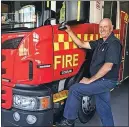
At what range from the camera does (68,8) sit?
2365 millimetres

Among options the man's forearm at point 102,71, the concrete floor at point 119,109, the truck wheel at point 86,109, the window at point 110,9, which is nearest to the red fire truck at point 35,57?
the man's forearm at point 102,71

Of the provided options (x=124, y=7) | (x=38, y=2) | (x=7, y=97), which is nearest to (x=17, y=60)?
(x=7, y=97)

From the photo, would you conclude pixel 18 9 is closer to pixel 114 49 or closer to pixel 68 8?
pixel 68 8

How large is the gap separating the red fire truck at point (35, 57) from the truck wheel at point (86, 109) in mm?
361

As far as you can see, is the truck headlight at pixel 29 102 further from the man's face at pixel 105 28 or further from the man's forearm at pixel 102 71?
the man's face at pixel 105 28

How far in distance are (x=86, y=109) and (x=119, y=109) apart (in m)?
0.70

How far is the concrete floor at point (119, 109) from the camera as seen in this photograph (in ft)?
9.49

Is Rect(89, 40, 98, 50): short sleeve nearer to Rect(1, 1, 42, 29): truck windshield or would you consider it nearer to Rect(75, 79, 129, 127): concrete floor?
Rect(1, 1, 42, 29): truck windshield

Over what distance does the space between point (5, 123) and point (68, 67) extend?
67 centimetres

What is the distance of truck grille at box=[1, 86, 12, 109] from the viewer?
224 cm

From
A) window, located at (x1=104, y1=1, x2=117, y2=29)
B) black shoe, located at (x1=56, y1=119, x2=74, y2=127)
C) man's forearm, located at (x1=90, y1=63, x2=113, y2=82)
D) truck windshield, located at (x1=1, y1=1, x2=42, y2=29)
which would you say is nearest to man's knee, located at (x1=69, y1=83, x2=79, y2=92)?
man's forearm, located at (x1=90, y1=63, x2=113, y2=82)

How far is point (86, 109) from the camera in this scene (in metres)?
2.79

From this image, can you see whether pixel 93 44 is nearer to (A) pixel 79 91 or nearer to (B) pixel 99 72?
(B) pixel 99 72

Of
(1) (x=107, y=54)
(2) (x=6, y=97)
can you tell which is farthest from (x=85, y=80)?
(2) (x=6, y=97)
